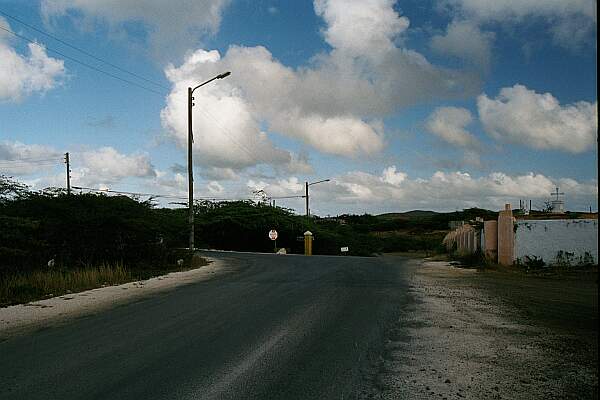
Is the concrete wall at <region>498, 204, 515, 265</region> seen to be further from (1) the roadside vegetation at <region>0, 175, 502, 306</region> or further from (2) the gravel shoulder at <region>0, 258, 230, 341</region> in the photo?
(1) the roadside vegetation at <region>0, 175, 502, 306</region>

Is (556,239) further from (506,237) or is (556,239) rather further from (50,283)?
(50,283)

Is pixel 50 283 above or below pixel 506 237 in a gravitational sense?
below

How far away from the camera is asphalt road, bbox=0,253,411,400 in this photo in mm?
7082

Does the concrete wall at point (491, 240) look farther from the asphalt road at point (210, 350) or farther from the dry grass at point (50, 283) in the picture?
the dry grass at point (50, 283)

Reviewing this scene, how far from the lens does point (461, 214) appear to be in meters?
88.2

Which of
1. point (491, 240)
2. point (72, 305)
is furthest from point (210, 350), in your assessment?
point (491, 240)

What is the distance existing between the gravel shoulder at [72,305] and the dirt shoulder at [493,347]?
6.74 meters

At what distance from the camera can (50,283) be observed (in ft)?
58.2

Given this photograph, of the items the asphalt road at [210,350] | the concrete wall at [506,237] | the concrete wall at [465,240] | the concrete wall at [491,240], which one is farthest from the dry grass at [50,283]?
the concrete wall at [465,240]

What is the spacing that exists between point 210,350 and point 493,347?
4195 millimetres

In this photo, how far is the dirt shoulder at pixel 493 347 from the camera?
→ 23.0 feet

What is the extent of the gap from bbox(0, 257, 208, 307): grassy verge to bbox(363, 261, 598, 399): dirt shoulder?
9.77m

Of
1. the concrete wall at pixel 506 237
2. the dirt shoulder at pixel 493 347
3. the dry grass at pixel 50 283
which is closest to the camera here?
the dirt shoulder at pixel 493 347

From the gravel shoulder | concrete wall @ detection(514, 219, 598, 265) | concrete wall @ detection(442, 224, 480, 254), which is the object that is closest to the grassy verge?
the gravel shoulder
